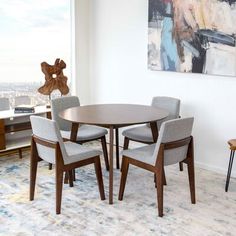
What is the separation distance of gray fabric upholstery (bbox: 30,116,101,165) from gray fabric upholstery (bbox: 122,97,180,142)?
69cm

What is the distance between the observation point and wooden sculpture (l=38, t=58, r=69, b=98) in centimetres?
425

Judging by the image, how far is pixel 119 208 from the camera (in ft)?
9.53

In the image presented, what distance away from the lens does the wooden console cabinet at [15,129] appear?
157 inches

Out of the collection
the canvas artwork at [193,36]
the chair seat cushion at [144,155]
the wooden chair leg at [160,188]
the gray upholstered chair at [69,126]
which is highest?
the canvas artwork at [193,36]

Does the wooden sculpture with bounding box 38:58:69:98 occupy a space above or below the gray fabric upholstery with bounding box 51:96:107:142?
above

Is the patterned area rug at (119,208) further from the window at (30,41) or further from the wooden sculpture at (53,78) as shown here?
the window at (30,41)

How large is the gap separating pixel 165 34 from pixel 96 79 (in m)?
1.38

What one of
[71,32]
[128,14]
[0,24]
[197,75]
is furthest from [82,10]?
[197,75]

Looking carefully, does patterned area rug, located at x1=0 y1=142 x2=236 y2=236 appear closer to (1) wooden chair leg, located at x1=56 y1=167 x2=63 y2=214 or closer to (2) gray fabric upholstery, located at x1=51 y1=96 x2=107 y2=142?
(1) wooden chair leg, located at x1=56 y1=167 x2=63 y2=214

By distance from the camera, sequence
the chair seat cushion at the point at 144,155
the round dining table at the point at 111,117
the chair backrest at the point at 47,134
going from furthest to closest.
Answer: the round dining table at the point at 111,117 < the chair seat cushion at the point at 144,155 < the chair backrest at the point at 47,134

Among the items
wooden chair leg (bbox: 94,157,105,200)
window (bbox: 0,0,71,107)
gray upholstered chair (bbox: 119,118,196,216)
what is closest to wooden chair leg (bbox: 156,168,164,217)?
gray upholstered chair (bbox: 119,118,196,216)

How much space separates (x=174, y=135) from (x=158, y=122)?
1.03m

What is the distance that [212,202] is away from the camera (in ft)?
9.95

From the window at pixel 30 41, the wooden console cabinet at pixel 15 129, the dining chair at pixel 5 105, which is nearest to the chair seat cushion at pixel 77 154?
the wooden console cabinet at pixel 15 129
